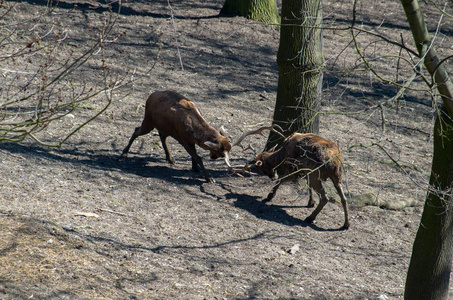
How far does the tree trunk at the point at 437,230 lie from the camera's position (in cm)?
516

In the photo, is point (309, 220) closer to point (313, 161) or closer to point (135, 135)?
point (313, 161)

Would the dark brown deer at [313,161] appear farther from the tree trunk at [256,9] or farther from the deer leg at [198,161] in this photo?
the tree trunk at [256,9]

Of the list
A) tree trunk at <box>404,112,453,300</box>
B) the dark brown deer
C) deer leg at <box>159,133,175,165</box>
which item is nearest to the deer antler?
the dark brown deer

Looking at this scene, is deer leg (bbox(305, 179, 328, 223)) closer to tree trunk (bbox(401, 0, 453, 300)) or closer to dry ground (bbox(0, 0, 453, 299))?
dry ground (bbox(0, 0, 453, 299))

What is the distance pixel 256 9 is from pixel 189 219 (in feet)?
31.7

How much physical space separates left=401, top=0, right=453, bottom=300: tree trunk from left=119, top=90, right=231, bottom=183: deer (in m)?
3.34

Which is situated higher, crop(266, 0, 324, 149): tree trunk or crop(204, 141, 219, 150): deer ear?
crop(266, 0, 324, 149): tree trunk

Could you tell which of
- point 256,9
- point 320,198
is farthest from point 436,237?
point 256,9

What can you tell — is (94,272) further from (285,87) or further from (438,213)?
(285,87)

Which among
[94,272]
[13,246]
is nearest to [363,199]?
[94,272]

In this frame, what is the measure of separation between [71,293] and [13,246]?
97 centimetres

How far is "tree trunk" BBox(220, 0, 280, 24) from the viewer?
14.7 meters

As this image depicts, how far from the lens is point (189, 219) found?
6816mm

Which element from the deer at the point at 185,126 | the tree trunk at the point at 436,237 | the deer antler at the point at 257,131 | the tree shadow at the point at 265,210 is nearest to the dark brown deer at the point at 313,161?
the tree shadow at the point at 265,210
